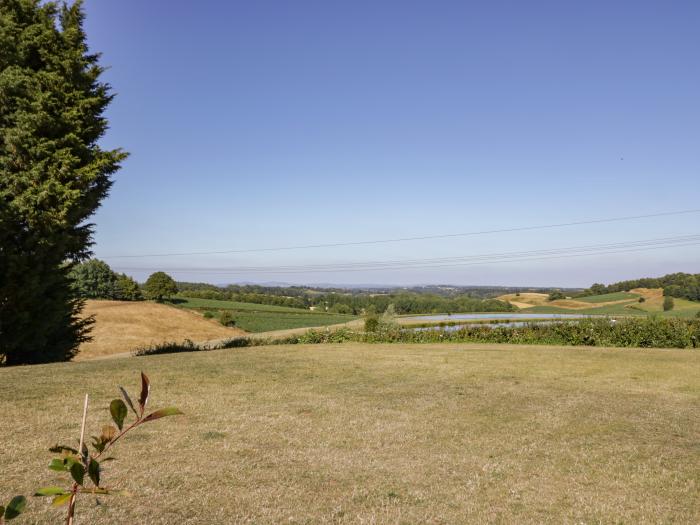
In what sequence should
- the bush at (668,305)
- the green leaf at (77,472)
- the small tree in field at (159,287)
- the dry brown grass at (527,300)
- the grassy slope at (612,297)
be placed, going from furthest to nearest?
the dry brown grass at (527,300) < the small tree in field at (159,287) < the grassy slope at (612,297) < the bush at (668,305) < the green leaf at (77,472)

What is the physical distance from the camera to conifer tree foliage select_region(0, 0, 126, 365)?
55.0 feet

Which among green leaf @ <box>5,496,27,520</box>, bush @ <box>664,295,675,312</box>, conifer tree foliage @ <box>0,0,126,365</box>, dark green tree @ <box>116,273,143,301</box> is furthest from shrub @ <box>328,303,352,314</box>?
green leaf @ <box>5,496,27,520</box>

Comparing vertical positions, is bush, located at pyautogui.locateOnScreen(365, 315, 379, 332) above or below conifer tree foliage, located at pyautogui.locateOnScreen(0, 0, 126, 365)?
below

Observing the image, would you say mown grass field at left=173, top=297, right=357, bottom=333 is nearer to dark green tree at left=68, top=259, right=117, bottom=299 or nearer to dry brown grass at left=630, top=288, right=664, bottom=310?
dark green tree at left=68, top=259, right=117, bottom=299

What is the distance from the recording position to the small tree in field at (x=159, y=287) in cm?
7131

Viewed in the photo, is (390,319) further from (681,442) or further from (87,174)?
(681,442)

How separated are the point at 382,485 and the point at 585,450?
4.10 metres

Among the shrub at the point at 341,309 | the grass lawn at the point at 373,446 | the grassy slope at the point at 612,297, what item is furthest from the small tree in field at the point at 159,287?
the grassy slope at the point at 612,297

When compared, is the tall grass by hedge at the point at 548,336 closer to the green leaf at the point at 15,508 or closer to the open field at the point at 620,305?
the open field at the point at 620,305

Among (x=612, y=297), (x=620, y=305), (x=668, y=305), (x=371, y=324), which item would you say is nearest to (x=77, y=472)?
(x=371, y=324)

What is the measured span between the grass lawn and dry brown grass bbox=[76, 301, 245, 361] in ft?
84.3

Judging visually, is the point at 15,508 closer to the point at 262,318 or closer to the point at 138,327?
the point at 138,327

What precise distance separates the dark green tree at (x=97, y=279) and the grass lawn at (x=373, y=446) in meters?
53.2

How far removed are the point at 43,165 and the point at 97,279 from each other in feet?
172
